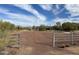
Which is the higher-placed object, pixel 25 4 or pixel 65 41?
pixel 25 4

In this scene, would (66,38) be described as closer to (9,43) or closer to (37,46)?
(37,46)

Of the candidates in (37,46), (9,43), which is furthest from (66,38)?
(9,43)

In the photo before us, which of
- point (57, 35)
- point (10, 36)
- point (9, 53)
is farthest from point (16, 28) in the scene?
point (57, 35)

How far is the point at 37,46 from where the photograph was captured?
184 centimetres

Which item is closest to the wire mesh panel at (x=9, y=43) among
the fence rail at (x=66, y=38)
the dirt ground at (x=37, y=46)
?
the dirt ground at (x=37, y=46)

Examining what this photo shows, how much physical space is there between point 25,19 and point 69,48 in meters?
0.64

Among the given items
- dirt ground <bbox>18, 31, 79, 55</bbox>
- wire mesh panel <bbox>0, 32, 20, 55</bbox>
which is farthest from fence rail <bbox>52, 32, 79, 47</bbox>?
wire mesh panel <bbox>0, 32, 20, 55</bbox>

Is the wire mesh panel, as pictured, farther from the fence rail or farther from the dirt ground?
the fence rail

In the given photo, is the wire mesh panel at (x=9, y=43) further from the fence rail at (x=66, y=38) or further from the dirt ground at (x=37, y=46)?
the fence rail at (x=66, y=38)

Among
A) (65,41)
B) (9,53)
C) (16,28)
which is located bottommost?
(9,53)

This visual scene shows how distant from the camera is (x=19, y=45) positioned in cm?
183

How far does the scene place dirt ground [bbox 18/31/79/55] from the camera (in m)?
1.83

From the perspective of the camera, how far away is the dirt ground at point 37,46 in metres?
1.83
